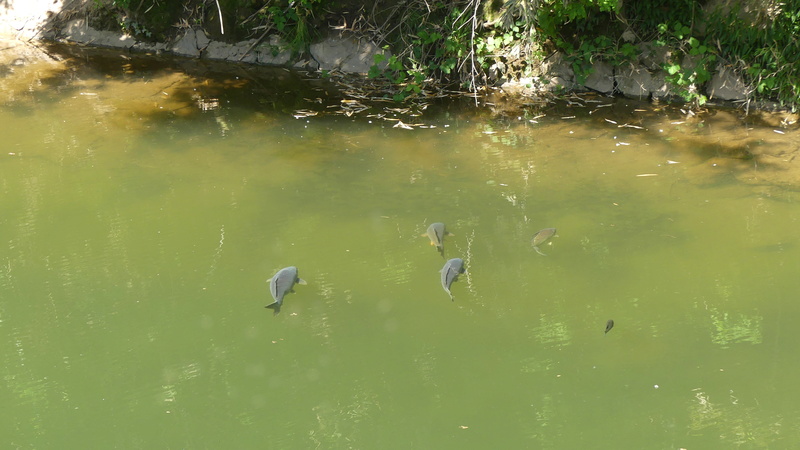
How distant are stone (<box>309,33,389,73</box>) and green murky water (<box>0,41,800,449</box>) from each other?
1299 mm

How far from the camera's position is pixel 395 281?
444 centimetres

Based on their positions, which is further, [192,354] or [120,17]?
[120,17]

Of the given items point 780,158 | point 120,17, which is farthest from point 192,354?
point 120,17

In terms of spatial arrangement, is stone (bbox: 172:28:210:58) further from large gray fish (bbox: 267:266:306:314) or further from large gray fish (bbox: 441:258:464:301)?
large gray fish (bbox: 441:258:464:301)

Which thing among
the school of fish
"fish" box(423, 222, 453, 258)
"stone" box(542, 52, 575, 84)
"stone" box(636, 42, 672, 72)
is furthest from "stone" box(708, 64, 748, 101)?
the school of fish

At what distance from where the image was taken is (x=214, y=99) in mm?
7266

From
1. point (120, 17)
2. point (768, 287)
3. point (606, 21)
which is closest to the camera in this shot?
point (768, 287)

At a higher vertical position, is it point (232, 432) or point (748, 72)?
point (748, 72)

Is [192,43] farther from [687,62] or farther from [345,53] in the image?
[687,62]

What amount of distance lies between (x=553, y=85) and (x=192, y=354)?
4.54m

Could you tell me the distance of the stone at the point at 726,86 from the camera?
6.71 m

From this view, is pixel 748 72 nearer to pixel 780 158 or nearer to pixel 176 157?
pixel 780 158

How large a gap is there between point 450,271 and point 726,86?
3.81 meters

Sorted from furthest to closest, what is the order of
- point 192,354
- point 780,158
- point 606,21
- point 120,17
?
1. point 120,17
2. point 606,21
3. point 780,158
4. point 192,354
